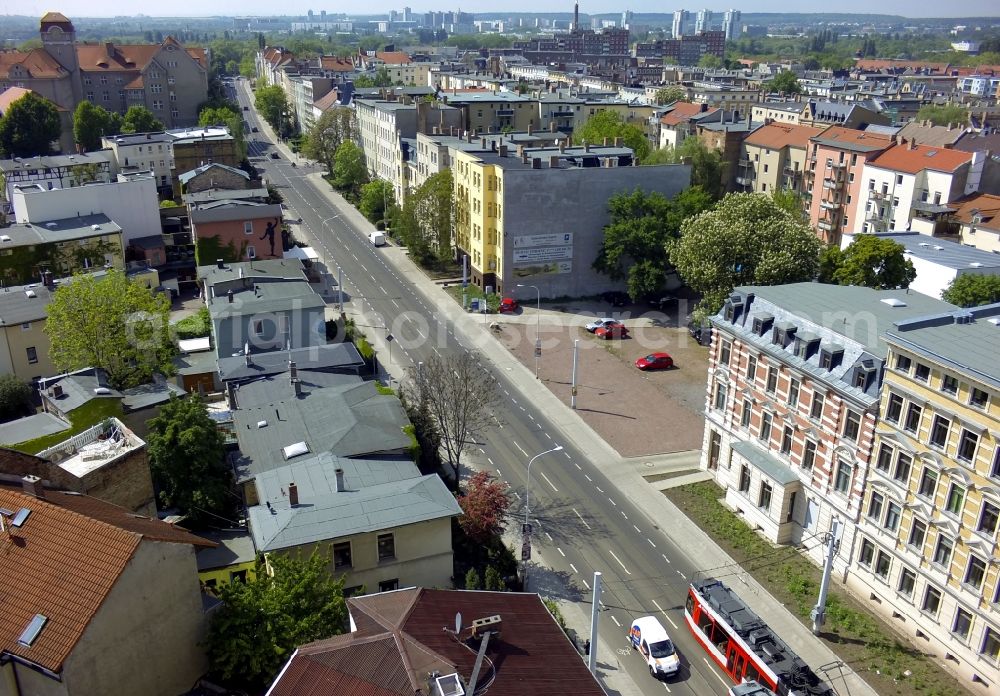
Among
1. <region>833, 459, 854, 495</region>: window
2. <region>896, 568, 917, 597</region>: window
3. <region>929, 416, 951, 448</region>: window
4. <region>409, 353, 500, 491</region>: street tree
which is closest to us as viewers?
<region>929, 416, 951, 448</region>: window

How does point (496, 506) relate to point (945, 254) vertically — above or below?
below

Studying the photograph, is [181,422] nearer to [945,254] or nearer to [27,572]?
[27,572]

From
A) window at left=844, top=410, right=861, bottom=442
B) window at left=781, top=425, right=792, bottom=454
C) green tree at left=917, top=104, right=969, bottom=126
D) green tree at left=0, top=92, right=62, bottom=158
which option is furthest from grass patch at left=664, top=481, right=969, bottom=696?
green tree at left=917, top=104, right=969, bottom=126

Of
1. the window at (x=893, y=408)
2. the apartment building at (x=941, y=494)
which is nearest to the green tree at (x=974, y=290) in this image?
the apartment building at (x=941, y=494)

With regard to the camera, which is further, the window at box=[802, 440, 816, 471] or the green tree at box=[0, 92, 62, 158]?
the green tree at box=[0, 92, 62, 158]

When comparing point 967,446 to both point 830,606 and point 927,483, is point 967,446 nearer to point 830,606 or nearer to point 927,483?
point 927,483

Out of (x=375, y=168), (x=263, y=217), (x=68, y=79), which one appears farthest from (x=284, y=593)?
(x=68, y=79)

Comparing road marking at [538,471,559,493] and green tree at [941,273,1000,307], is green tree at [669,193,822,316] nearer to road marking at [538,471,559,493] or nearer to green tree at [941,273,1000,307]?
green tree at [941,273,1000,307]
